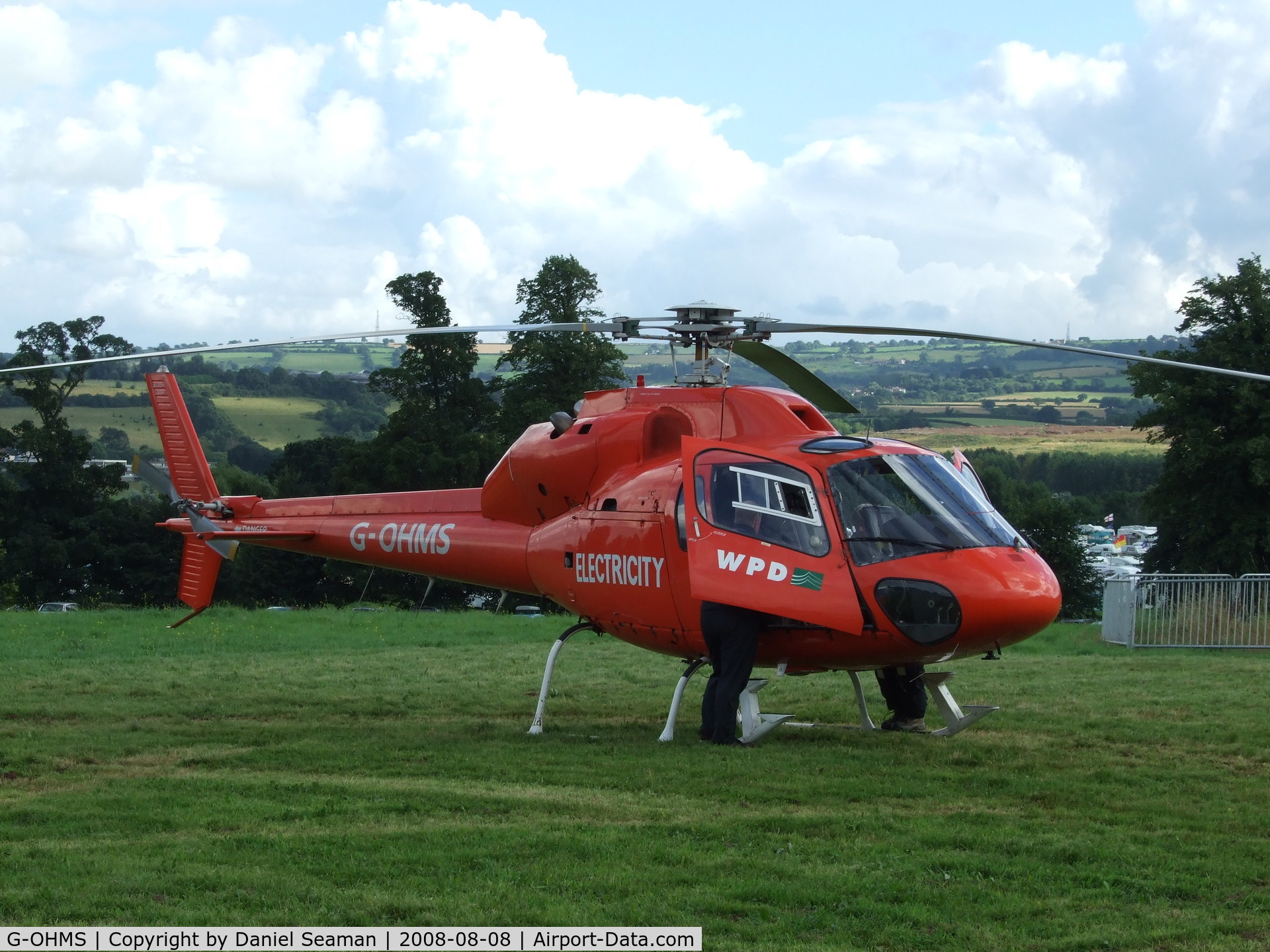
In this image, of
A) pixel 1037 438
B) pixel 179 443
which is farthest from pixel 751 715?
pixel 1037 438

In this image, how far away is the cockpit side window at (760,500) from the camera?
11.5m

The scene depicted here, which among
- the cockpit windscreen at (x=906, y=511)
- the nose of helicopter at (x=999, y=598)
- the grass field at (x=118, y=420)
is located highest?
the grass field at (x=118, y=420)

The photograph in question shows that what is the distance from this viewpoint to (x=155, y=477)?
1642cm

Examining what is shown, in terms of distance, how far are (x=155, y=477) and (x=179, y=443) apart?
0.77 metres

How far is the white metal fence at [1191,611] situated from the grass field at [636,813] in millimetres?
7002

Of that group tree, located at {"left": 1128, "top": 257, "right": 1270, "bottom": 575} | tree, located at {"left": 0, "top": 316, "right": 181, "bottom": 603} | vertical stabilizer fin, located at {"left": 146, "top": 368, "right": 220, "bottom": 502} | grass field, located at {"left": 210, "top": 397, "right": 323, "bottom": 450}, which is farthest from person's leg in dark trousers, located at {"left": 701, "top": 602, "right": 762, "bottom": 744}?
grass field, located at {"left": 210, "top": 397, "right": 323, "bottom": 450}

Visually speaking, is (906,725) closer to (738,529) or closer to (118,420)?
(738,529)

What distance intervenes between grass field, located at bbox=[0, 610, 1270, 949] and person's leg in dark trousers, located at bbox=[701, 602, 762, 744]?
0.46 meters

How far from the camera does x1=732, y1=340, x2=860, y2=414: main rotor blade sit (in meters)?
13.3

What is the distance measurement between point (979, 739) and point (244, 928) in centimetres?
806

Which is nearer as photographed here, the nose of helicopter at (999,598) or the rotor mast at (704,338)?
the nose of helicopter at (999,598)

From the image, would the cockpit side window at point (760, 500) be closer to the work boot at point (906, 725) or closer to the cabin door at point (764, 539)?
the cabin door at point (764, 539)

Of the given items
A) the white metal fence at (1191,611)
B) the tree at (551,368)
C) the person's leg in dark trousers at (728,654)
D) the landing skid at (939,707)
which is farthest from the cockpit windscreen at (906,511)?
the tree at (551,368)

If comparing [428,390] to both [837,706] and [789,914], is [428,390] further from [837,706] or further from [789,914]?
[789,914]
